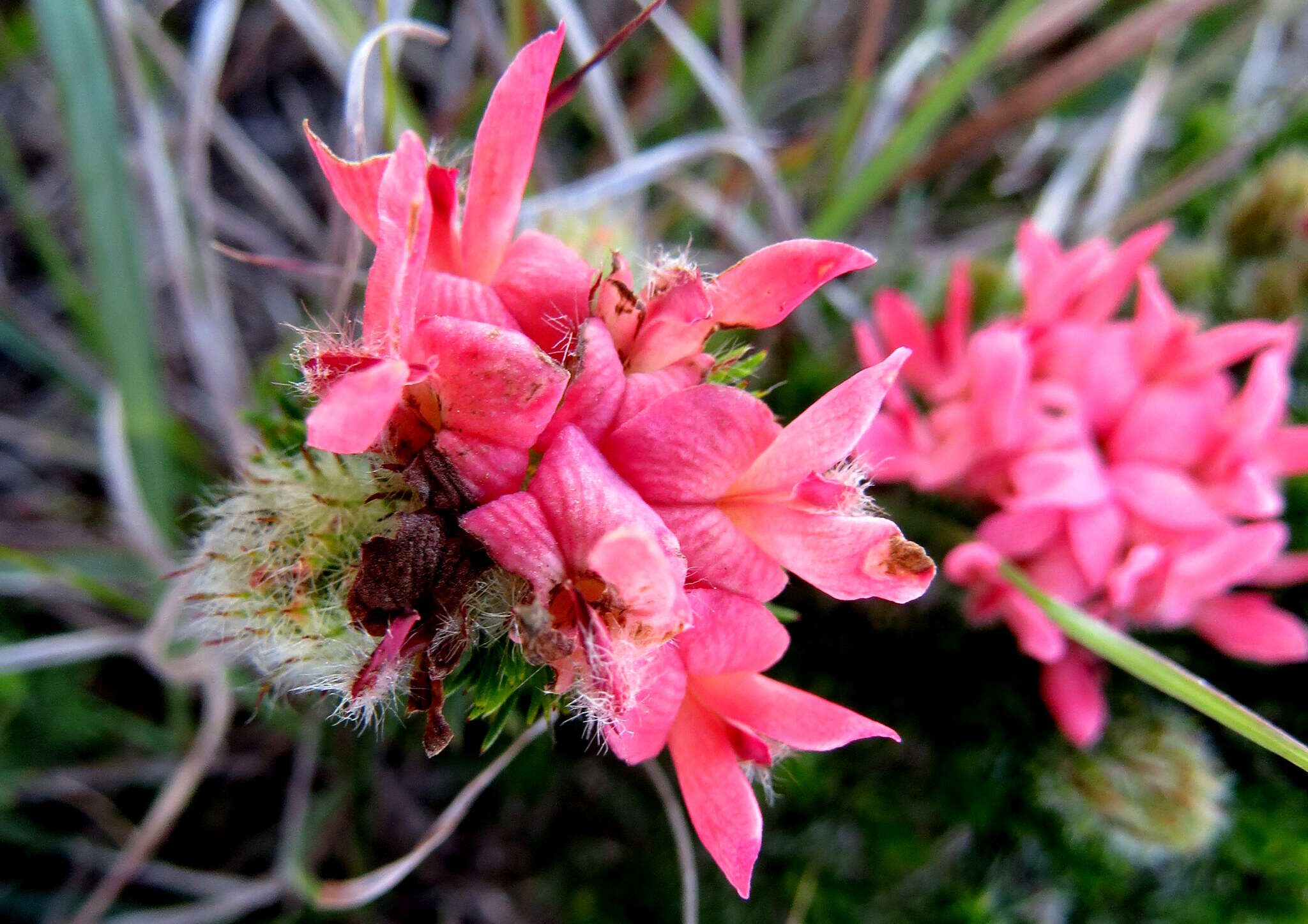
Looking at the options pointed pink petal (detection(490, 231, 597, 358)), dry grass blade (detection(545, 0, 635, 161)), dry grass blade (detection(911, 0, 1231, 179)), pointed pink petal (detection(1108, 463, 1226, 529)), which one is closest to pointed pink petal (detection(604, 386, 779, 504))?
pointed pink petal (detection(490, 231, 597, 358))

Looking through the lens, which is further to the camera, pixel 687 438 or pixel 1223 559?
pixel 1223 559

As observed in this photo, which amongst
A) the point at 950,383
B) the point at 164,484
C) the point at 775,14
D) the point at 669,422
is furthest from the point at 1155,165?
the point at 164,484

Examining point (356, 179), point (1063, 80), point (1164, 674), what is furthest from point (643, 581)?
point (1063, 80)

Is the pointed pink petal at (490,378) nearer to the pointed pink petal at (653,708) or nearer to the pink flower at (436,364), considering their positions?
the pink flower at (436,364)

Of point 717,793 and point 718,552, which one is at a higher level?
point 718,552

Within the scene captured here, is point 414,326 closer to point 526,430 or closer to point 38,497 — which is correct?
point 526,430

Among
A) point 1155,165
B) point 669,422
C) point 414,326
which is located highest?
point 414,326

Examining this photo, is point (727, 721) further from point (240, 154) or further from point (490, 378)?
point (240, 154)
